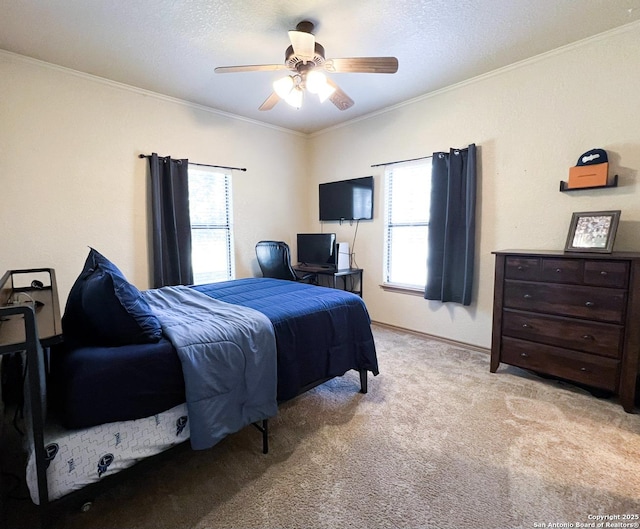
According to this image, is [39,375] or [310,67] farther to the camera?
[310,67]

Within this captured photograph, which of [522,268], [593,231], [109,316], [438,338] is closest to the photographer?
[109,316]

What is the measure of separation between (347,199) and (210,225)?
1.81 m

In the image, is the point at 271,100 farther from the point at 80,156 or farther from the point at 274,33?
the point at 80,156

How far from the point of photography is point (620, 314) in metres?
2.04

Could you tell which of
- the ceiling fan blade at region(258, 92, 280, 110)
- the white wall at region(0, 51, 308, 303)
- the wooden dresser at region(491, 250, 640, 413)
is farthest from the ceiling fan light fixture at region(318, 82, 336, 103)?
the white wall at region(0, 51, 308, 303)

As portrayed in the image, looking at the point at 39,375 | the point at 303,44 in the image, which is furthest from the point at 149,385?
the point at 303,44

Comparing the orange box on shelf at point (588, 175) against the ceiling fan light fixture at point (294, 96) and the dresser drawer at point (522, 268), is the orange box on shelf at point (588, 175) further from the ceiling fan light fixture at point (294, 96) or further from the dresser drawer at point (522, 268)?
the ceiling fan light fixture at point (294, 96)

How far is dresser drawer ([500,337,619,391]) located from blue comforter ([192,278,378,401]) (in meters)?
1.23

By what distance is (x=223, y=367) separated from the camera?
149 centimetres

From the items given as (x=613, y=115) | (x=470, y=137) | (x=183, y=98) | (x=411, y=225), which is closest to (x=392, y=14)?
(x=470, y=137)

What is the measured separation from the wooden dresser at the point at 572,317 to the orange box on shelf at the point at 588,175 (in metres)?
0.58

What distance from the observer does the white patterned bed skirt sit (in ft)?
3.62

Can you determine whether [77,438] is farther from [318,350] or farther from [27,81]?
[27,81]

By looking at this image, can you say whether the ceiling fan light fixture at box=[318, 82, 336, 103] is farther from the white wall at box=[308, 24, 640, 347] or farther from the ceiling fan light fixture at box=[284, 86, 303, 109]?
the white wall at box=[308, 24, 640, 347]
